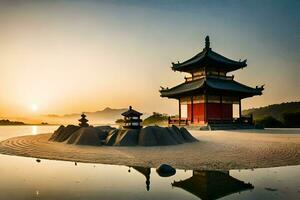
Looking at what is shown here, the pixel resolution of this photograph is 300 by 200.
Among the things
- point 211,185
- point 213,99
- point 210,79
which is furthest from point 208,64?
point 211,185

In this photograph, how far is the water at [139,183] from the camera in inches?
289

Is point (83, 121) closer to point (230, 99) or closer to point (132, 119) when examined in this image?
point (132, 119)

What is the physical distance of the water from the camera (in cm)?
A: 733

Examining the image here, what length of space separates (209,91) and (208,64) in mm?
5329

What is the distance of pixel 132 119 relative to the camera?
20719mm

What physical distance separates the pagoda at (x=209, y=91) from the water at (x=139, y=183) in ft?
89.0

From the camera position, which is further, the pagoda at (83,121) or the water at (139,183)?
the pagoda at (83,121)

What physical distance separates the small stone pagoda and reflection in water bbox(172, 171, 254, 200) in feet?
37.3

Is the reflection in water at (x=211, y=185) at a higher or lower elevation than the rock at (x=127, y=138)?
lower

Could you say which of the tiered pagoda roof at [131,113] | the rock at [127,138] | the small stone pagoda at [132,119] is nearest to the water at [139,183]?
the rock at [127,138]

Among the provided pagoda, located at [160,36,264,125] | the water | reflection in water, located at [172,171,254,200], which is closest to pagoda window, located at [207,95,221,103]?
pagoda, located at [160,36,264,125]

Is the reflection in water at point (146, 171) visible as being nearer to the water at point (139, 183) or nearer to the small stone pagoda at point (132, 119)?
the water at point (139, 183)

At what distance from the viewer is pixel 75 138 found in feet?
65.4

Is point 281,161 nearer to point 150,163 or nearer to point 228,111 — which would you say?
point 150,163
